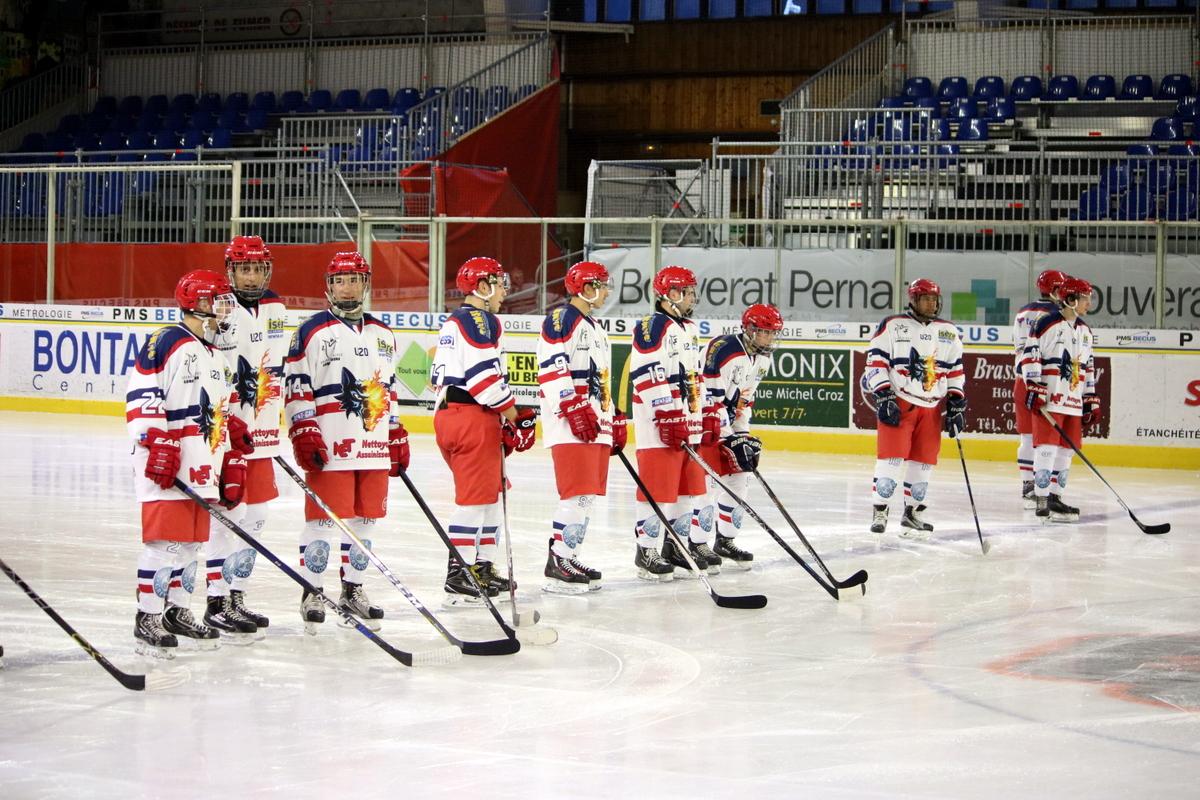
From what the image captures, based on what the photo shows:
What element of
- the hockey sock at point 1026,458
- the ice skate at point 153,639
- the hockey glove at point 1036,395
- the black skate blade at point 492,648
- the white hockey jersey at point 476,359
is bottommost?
the black skate blade at point 492,648

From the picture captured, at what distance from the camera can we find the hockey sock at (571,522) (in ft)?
24.9

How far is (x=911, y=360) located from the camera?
9.95m

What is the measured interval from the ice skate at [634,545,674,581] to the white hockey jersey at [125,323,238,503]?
2744 millimetres

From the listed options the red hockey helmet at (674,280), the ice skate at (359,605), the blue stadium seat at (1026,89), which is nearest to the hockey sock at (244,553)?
the ice skate at (359,605)

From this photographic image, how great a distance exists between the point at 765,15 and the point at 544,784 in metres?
20.0

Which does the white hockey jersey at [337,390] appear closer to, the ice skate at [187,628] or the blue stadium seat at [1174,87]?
the ice skate at [187,628]

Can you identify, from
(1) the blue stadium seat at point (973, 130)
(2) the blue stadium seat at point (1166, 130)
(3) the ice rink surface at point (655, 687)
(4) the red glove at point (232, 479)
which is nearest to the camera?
(3) the ice rink surface at point (655, 687)

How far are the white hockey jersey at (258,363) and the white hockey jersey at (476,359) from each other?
0.89m

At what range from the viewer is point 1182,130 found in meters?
18.1

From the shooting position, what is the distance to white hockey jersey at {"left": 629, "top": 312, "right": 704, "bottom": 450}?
7867mm

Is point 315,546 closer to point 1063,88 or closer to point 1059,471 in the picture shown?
point 1059,471

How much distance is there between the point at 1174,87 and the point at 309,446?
52.8 feet

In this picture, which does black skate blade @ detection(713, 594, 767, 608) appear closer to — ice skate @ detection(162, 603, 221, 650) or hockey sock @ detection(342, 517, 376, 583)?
hockey sock @ detection(342, 517, 376, 583)

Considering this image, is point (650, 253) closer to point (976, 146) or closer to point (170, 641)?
point (976, 146)
